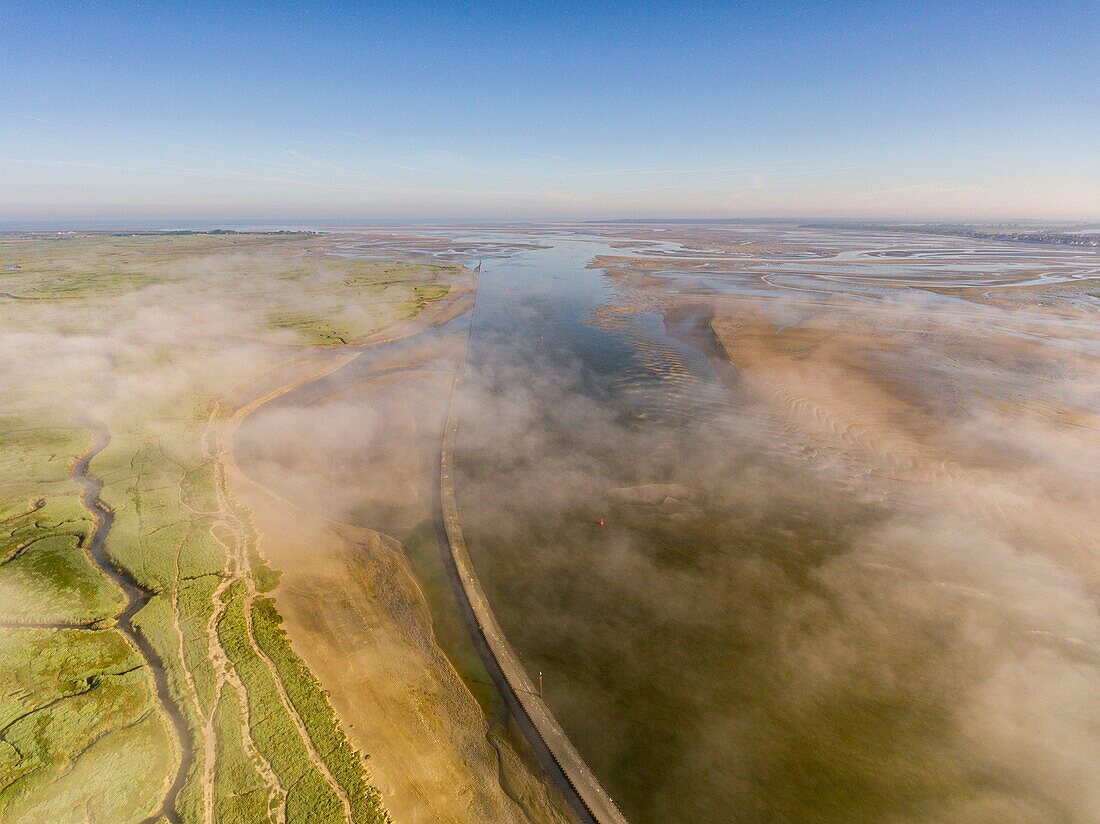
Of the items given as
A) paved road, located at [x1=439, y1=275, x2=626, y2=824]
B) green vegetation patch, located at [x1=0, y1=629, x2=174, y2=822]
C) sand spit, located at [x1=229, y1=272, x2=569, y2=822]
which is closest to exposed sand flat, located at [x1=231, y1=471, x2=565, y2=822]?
sand spit, located at [x1=229, y1=272, x2=569, y2=822]

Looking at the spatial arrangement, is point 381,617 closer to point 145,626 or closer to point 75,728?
point 145,626

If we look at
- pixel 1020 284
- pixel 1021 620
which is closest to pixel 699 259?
pixel 1020 284

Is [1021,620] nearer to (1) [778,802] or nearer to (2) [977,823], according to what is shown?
(2) [977,823]

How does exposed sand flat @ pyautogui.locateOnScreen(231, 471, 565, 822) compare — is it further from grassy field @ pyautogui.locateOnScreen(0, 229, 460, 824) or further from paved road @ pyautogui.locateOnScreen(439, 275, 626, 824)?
paved road @ pyautogui.locateOnScreen(439, 275, 626, 824)

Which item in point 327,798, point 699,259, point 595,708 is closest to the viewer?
point 327,798

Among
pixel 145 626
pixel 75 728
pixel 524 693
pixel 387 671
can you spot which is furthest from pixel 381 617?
pixel 75 728
